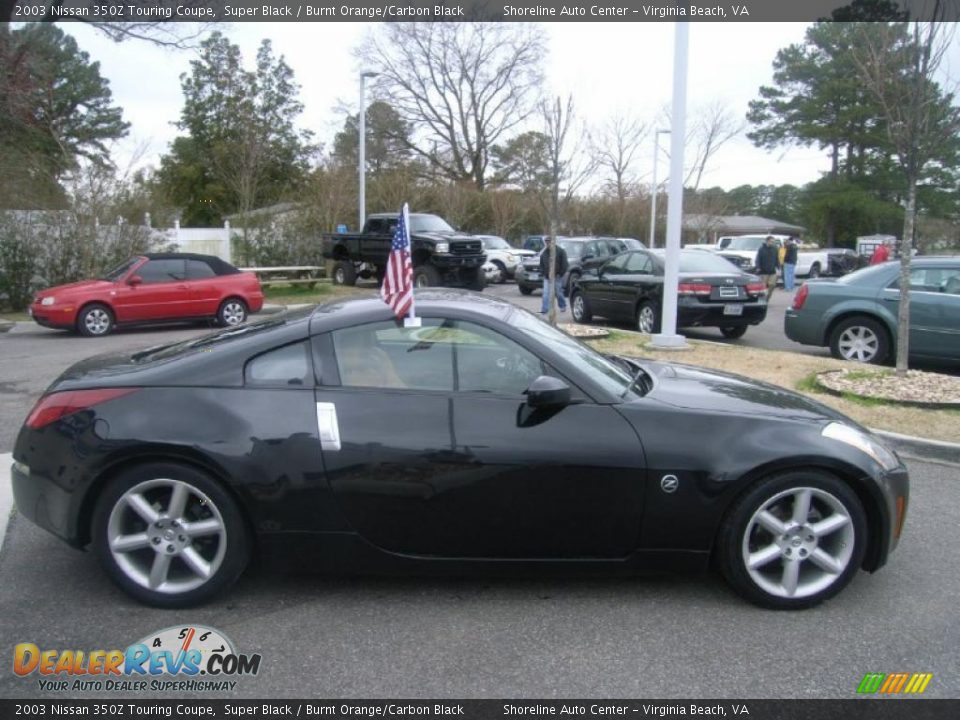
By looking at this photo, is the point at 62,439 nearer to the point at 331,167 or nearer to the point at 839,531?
the point at 839,531

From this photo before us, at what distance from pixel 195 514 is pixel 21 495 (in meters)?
0.89

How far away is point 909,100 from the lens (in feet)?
24.1

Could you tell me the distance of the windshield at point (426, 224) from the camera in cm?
1962

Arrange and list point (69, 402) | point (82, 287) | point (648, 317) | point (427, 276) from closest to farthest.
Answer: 1. point (69, 402)
2. point (648, 317)
3. point (82, 287)
4. point (427, 276)

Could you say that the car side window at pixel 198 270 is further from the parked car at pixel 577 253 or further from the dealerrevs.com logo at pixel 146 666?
the dealerrevs.com logo at pixel 146 666

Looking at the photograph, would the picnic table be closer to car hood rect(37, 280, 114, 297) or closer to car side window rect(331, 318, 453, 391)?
car hood rect(37, 280, 114, 297)

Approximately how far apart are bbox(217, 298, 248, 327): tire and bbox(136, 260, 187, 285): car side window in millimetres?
886

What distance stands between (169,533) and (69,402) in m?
0.77

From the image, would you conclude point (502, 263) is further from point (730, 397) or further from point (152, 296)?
point (730, 397)

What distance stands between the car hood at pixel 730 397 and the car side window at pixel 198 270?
11467mm

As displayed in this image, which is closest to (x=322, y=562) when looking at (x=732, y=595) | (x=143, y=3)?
(x=732, y=595)

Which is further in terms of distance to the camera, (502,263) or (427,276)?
(502,263)
